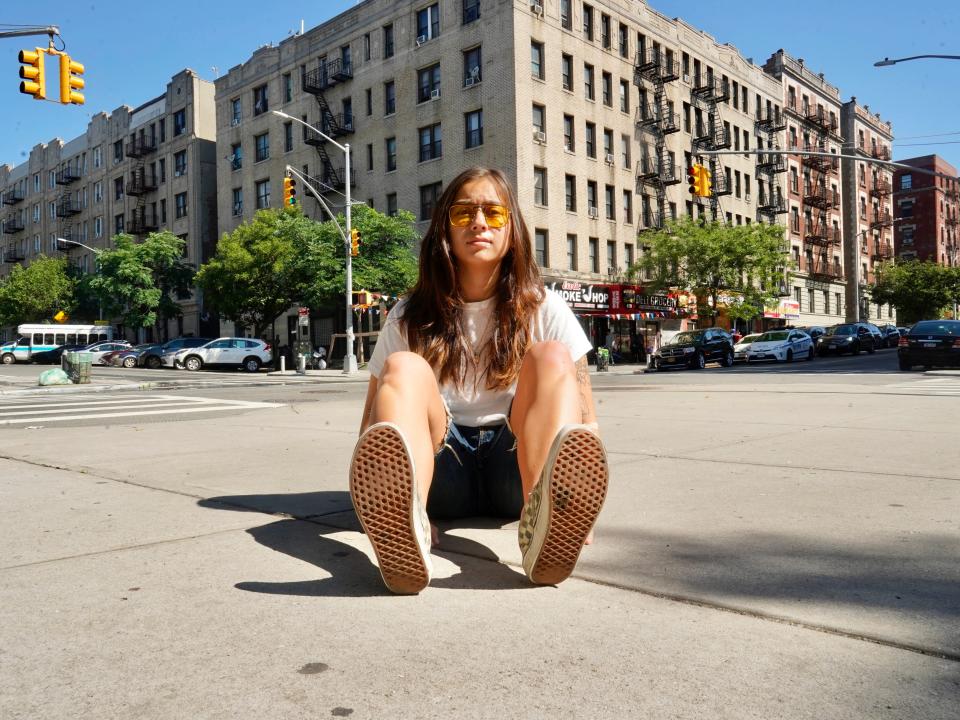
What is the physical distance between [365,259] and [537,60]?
39.4 ft

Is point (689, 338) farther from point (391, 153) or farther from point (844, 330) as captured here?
point (391, 153)

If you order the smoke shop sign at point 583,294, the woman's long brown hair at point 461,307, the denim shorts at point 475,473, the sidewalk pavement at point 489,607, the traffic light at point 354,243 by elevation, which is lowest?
the sidewalk pavement at point 489,607

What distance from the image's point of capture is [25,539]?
3650mm

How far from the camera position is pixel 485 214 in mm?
3273

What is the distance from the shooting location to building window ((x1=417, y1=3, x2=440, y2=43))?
3794cm

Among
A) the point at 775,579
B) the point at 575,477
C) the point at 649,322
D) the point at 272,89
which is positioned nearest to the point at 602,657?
the point at 575,477

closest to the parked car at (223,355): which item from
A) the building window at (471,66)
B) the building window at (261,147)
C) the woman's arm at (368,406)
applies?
the building window at (261,147)

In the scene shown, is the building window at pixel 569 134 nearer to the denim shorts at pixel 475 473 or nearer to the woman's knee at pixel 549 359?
the denim shorts at pixel 475 473

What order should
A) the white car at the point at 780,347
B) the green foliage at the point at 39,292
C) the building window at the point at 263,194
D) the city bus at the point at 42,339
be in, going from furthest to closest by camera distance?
the green foliage at the point at 39,292, the city bus at the point at 42,339, the building window at the point at 263,194, the white car at the point at 780,347

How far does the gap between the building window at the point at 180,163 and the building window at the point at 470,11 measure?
24850mm

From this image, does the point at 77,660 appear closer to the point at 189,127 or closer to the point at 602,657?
the point at 602,657

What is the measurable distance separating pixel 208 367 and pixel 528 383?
36.8 meters

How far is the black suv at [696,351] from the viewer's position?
98.0 feet

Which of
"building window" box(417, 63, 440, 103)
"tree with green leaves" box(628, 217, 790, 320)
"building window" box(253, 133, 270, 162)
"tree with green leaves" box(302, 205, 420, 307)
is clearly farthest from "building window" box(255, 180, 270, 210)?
"tree with green leaves" box(628, 217, 790, 320)
